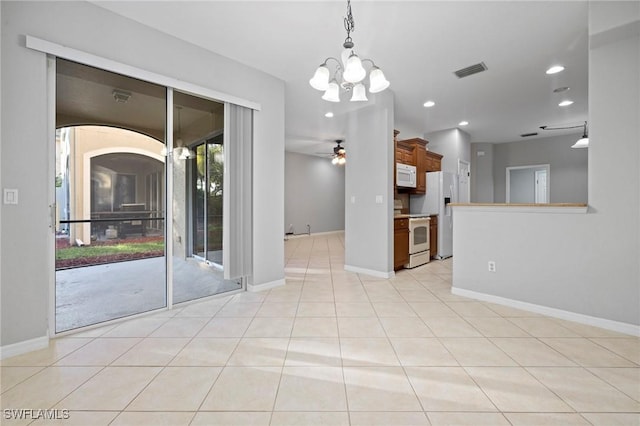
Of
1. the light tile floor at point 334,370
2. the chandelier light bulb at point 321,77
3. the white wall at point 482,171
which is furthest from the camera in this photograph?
the white wall at point 482,171

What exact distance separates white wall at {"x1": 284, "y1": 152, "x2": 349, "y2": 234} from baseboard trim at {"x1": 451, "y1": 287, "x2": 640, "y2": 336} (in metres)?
6.17

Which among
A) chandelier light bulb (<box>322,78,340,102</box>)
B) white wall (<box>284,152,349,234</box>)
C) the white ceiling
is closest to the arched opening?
the white ceiling

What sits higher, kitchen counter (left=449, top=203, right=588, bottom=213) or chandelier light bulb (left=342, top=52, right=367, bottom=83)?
chandelier light bulb (left=342, top=52, right=367, bottom=83)

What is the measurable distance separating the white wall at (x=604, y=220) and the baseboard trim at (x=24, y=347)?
443 centimetres

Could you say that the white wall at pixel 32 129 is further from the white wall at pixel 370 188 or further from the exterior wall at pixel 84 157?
the white wall at pixel 370 188

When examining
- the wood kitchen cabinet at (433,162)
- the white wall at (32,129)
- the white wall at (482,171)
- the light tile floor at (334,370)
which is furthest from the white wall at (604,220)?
the white wall at (482,171)

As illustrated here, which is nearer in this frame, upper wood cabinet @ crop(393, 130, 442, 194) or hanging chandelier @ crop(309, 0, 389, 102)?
hanging chandelier @ crop(309, 0, 389, 102)

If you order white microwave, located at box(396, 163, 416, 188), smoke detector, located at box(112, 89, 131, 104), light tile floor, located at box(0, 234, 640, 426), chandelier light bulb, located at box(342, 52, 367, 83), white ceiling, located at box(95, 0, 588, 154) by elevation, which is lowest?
light tile floor, located at box(0, 234, 640, 426)

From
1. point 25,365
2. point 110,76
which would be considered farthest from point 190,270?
point 110,76

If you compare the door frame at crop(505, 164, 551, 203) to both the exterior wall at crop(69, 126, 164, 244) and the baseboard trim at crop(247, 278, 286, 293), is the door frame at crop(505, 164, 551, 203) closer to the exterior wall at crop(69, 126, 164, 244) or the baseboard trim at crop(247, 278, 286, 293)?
the baseboard trim at crop(247, 278, 286, 293)

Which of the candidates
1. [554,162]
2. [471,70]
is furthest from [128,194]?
[554,162]

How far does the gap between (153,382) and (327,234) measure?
8301mm

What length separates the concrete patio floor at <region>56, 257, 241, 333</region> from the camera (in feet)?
8.13

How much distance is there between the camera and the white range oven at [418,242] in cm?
475
